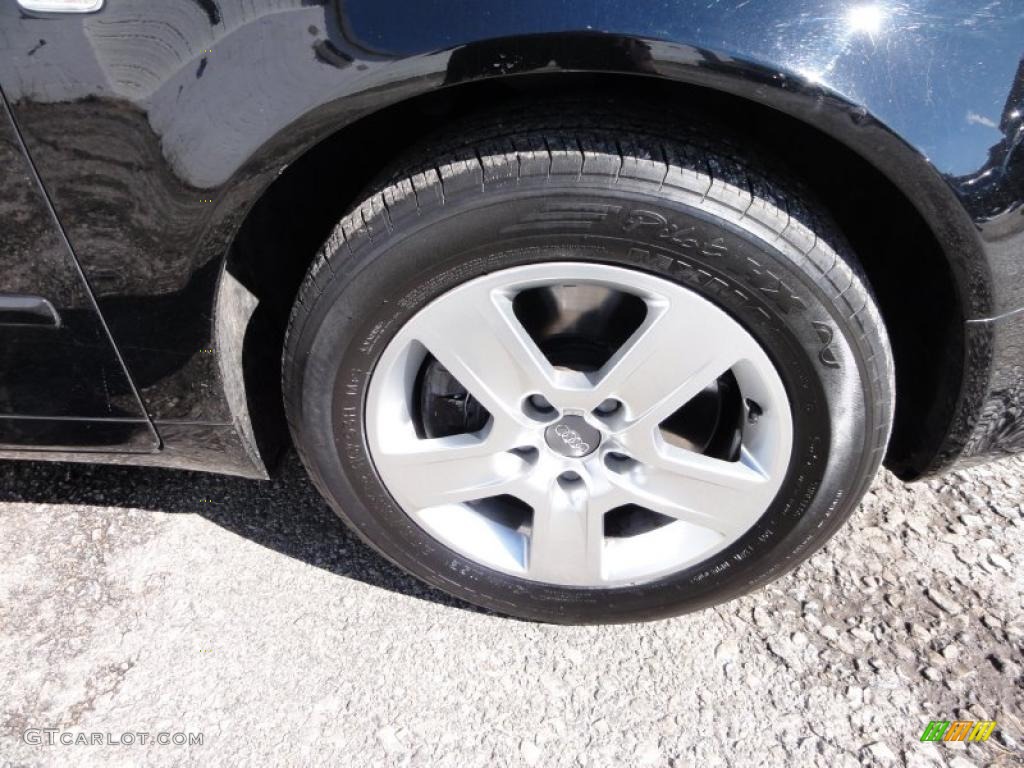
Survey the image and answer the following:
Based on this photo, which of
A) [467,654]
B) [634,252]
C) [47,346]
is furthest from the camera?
[467,654]

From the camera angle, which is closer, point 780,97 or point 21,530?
point 780,97

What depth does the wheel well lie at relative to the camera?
152cm

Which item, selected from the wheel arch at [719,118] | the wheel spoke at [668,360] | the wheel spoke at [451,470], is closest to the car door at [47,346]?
the wheel arch at [719,118]

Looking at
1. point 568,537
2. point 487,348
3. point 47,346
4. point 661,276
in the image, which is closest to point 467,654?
point 568,537

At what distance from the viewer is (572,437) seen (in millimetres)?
1670

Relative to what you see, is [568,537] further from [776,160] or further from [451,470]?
[776,160]

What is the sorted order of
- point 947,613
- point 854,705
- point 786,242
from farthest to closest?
point 947,613
point 854,705
point 786,242

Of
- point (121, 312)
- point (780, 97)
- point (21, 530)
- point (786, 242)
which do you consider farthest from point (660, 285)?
point (21, 530)

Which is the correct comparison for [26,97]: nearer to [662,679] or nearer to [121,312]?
[121,312]

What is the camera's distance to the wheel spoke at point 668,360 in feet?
4.86

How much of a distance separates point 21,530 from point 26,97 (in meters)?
1.28

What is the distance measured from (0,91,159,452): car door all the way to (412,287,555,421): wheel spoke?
0.65m

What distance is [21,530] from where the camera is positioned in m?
2.17

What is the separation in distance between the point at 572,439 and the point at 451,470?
10.3 inches
